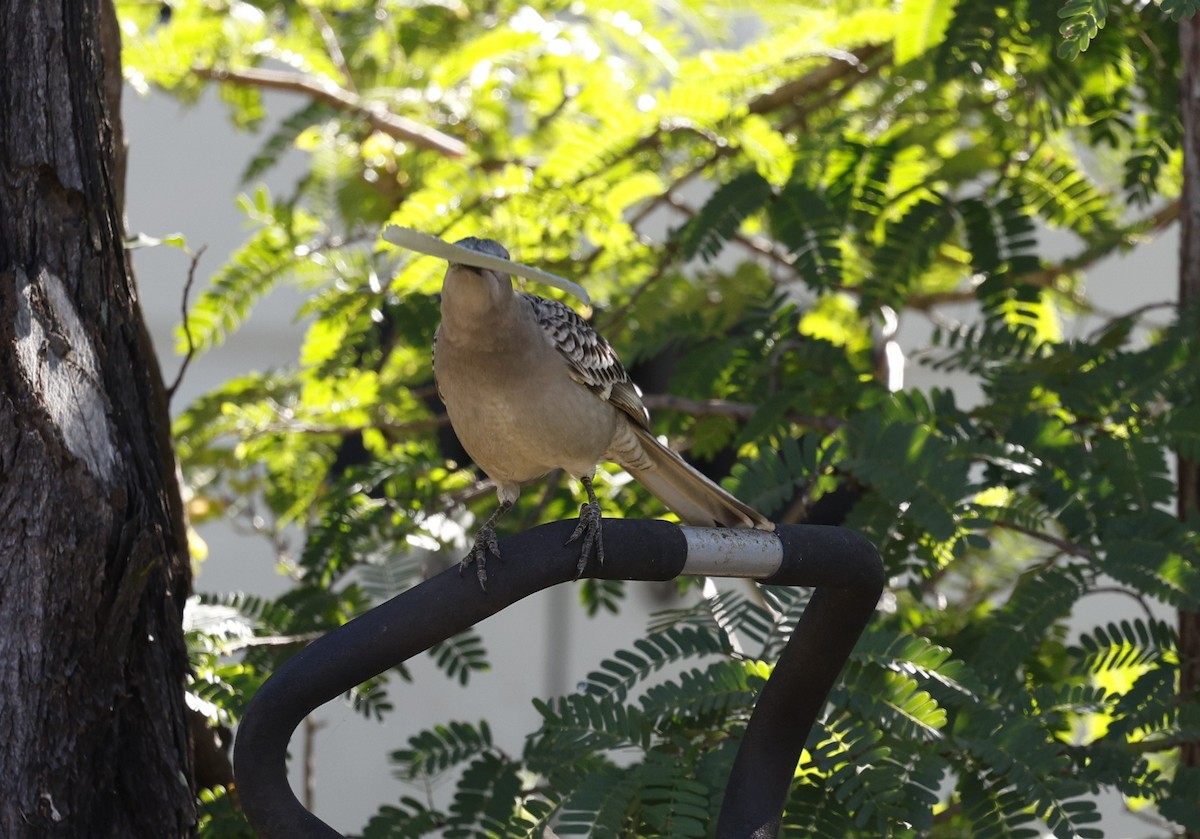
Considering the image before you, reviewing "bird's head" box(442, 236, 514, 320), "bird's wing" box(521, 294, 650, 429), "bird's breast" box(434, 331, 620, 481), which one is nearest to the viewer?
"bird's head" box(442, 236, 514, 320)

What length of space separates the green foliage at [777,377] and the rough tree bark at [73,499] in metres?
0.40

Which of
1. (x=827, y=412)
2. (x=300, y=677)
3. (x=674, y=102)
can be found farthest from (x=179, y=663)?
(x=674, y=102)

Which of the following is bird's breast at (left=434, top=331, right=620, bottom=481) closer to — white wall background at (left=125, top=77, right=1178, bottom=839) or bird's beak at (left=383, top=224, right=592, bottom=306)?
bird's beak at (left=383, top=224, right=592, bottom=306)

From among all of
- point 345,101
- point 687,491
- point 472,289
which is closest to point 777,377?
point 687,491

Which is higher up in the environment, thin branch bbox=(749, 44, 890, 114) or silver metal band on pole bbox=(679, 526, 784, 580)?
thin branch bbox=(749, 44, 890, 114)

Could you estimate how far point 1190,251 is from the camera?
10.8 ft

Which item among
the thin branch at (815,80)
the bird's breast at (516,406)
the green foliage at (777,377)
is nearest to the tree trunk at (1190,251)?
the green foliage at (777,377)

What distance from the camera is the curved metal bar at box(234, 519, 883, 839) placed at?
4.70ft

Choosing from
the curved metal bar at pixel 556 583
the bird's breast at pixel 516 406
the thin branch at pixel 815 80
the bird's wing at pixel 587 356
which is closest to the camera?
the curved metal bar at pixel 556 583

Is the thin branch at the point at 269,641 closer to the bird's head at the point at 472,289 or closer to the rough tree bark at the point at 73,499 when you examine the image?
the rough tree bark at the point at 73,499

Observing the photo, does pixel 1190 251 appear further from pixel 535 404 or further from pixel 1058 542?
pixel 535 404

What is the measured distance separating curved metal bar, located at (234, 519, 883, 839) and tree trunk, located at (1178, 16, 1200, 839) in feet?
4.09

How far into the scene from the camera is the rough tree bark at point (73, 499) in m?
1.64

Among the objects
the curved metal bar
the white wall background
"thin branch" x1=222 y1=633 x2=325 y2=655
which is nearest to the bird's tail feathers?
the curved metal bar
